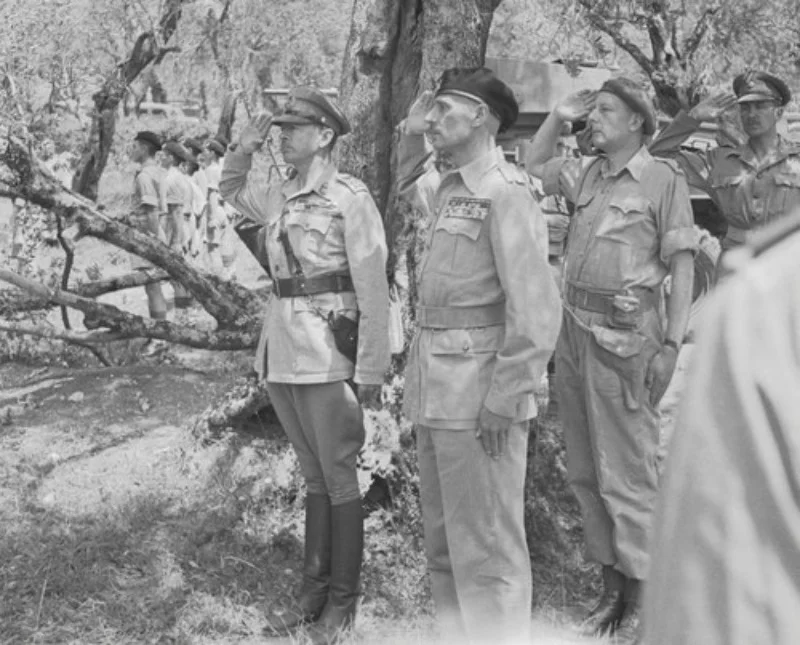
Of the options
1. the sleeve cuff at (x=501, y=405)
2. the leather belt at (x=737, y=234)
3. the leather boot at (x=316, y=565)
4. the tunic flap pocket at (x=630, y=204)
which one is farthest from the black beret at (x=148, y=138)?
the sleeve cuff at (x=501, y=405)

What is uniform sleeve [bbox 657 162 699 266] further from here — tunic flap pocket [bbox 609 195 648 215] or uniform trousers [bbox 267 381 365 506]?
uniform trousers [bbox 267 381 365 506]

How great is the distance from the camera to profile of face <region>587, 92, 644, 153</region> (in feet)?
14.6

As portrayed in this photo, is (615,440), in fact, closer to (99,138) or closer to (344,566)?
(344,566)

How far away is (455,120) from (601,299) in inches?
37.9

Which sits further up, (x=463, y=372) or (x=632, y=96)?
(x=632, y=96)

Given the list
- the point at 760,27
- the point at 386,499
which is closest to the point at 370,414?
the point at 386,499

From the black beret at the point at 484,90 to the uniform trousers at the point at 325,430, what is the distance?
1.11 meters

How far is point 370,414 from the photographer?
543cm

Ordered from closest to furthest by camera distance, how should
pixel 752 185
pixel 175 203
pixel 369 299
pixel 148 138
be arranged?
pixel 369 299, pixel 752 185, pixel 148 138, pixel 175 203

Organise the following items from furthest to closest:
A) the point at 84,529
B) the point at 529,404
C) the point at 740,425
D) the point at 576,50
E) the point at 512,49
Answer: the point at 512,49 < the point at 576,50 < the point at 84,529 < the point at 529,404 < the point at 740,425

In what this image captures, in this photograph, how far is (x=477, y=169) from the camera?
3850 mm

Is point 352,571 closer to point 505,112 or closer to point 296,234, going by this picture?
point 296,234

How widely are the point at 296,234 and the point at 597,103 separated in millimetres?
1191

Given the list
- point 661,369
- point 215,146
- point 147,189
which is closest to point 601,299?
point 661,369
